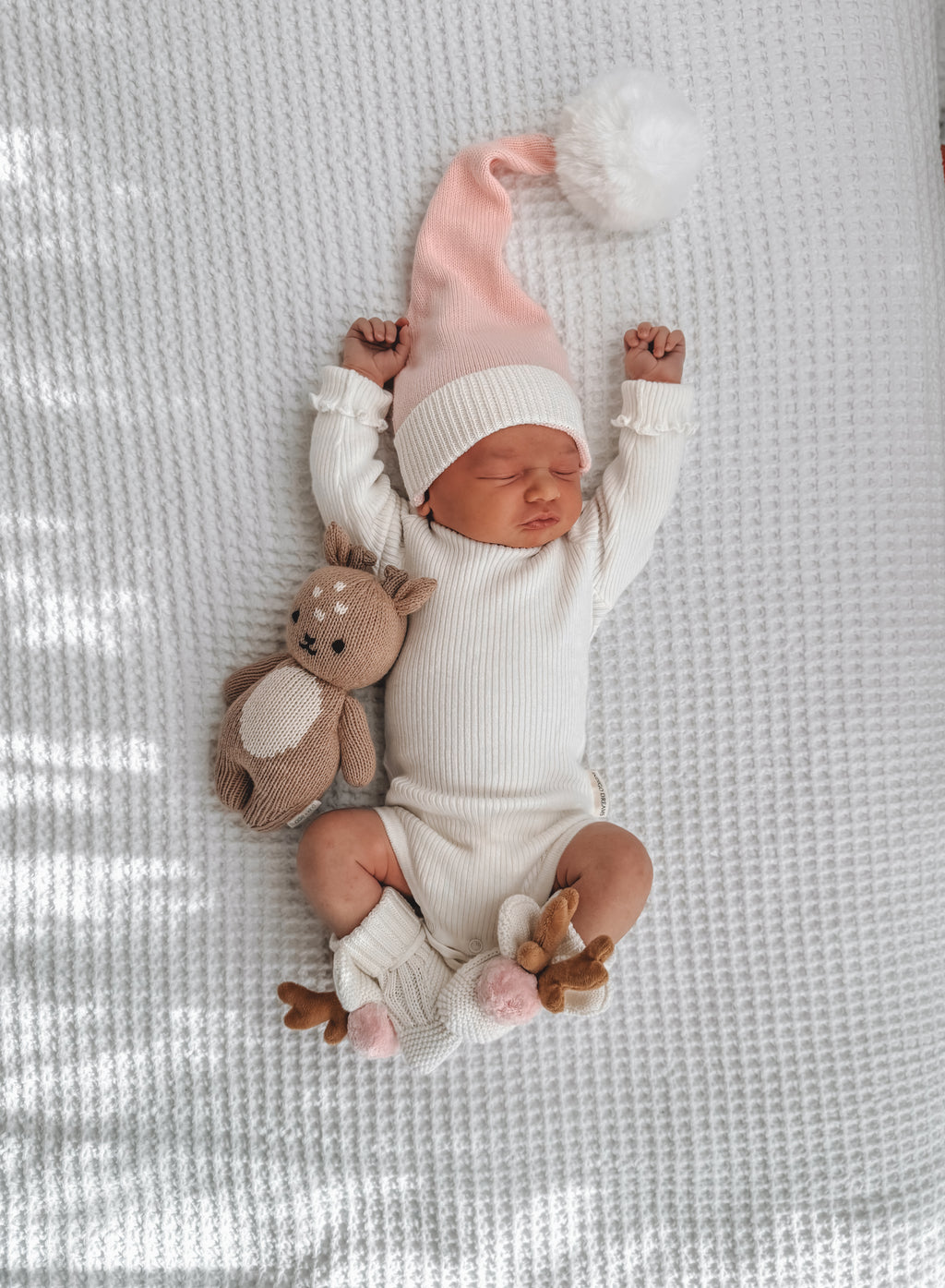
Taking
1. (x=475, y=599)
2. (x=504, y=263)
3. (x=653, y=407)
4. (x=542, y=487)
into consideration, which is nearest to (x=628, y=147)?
(x=504, y=263)

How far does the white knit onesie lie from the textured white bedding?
65 mm

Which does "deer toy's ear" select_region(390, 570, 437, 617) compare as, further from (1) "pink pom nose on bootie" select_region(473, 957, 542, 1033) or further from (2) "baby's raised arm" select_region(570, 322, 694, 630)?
(1) "pink pom nose on bootie" select_region(473, 957, 542, 1033)

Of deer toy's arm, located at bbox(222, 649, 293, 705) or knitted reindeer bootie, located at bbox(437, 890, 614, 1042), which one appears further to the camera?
deer toy's arm, located at bbox(222, 649, 293, 705)

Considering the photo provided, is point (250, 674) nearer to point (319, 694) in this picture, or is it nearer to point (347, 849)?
point (319, 694)

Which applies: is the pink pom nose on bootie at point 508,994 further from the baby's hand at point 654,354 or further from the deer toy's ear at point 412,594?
the baby's hand at point 654,354

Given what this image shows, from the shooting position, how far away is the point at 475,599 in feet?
3.84

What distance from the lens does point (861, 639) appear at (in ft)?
4.08

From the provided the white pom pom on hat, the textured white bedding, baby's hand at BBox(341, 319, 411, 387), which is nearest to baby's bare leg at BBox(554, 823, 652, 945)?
the textured white bedding

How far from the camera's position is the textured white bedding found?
1186 mm

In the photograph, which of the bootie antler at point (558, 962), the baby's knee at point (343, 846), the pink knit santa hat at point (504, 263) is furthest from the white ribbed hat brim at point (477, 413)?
the bootie antler at point (558, 962)

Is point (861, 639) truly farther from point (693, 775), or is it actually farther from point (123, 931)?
point (123, 931)

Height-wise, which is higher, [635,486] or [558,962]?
[635,486]

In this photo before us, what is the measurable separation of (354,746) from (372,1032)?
313 mm

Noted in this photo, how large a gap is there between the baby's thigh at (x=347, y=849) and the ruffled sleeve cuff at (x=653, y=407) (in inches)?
22.1
